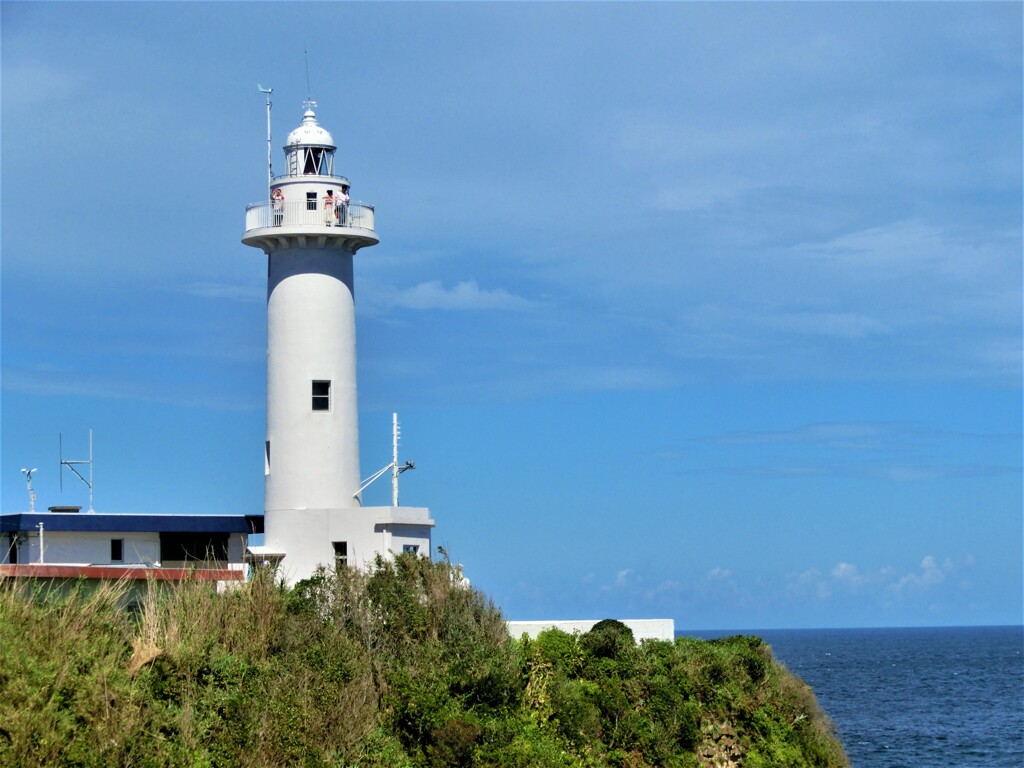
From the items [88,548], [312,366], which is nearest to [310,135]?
[312,366]

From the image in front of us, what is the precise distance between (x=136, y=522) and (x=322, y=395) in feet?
19.5

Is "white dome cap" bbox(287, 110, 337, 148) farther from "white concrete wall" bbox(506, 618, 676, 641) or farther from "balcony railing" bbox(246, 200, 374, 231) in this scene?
"white concrete wall" bbox(506, 618, 676, 641)

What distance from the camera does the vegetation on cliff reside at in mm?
22969

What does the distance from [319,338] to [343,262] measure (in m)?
2.20

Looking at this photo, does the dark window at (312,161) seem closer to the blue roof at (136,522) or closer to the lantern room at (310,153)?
the lantern room at (310,153)

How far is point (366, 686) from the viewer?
94.7 ft

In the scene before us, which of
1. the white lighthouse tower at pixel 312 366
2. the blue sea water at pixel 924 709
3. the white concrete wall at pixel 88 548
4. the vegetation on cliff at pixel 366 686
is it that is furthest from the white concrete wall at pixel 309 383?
the blue sea water at pixel 924 709

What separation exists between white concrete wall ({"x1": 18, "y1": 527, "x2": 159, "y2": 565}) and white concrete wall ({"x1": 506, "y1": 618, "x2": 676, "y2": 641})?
958cm

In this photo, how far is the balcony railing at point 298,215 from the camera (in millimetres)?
39562

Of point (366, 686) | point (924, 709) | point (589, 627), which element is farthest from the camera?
point (924, 709)

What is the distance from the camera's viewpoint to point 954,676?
105562 mm

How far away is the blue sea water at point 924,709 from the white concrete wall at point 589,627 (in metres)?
5.36

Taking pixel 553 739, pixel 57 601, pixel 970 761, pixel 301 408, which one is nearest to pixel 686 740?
pixel 553 739

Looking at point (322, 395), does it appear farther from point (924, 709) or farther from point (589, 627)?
point (924, 709)
